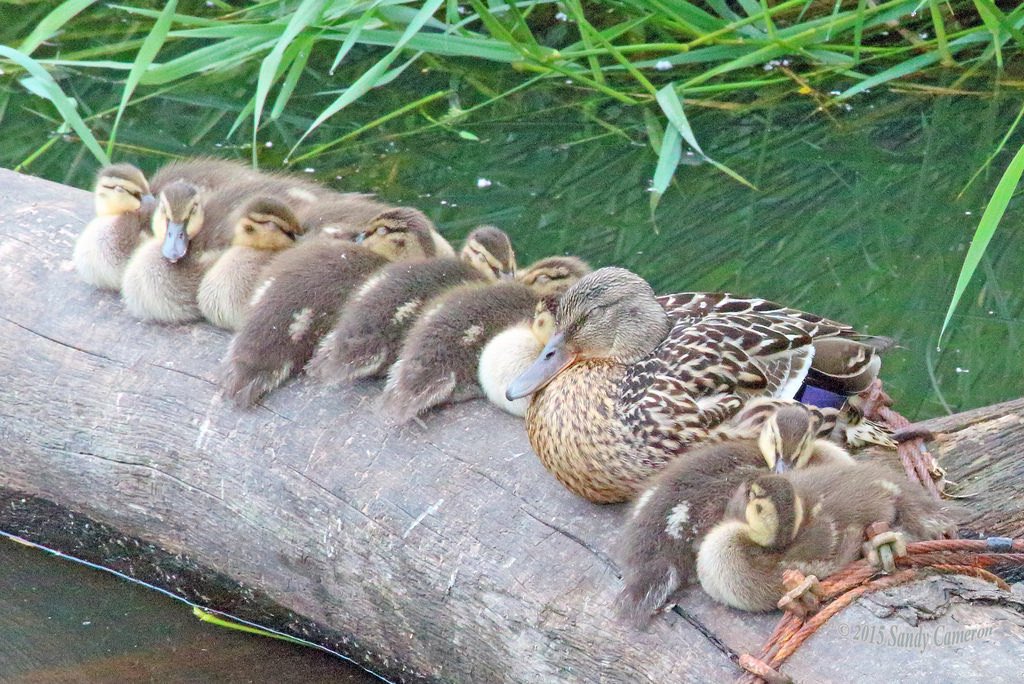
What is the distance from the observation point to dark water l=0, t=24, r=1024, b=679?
4285 mm

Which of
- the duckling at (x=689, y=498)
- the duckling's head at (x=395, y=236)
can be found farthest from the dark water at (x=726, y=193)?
the duckling at (x=689, y=498)

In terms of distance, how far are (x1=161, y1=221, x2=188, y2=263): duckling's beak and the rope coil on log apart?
6.43ft

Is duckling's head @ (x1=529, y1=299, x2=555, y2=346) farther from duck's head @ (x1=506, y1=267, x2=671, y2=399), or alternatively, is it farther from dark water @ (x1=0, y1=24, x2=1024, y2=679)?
dark water @ (x1=0, y1=24, x2=1024, y2=679)

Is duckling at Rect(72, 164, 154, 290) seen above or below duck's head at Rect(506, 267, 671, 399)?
below

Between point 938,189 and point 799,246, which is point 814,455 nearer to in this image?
point 799,246

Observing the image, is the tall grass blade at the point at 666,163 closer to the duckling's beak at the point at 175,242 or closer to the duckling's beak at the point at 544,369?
the duckling's beak at the point at 175,242

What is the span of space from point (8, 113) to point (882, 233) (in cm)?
395

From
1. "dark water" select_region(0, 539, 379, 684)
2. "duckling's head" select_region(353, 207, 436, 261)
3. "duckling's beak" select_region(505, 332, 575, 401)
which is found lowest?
"dark water" select_region(0, 539, 379, 684)

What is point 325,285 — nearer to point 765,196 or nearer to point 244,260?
point 244,260

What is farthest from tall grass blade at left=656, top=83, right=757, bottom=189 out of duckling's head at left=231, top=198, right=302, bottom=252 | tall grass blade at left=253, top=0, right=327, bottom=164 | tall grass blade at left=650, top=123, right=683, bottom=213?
duckling's head at left=231, top=198, right=302, bottom=252

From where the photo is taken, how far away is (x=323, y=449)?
3086mm

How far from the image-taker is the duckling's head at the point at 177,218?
354cm

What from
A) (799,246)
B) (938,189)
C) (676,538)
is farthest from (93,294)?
(938,189)

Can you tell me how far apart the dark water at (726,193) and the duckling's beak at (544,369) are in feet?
4.12
